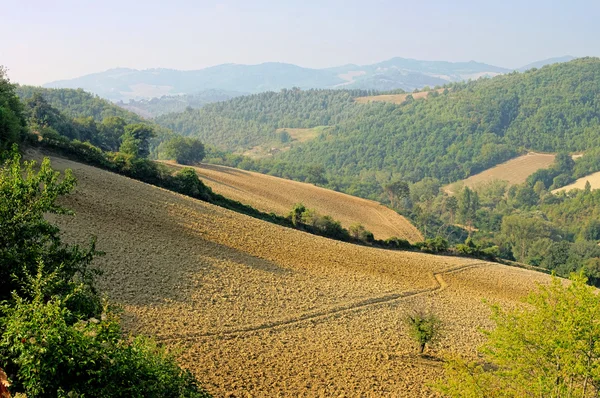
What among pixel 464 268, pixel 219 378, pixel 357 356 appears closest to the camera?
pixel 219 378

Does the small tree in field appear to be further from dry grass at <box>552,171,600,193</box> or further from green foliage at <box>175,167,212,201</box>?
dry grass at <box>552,171,600,193</box>

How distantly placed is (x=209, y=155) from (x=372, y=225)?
109482 millimetres

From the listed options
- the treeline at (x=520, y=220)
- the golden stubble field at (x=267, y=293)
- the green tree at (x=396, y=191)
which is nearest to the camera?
the golden stubble field at (x=267, y=293)

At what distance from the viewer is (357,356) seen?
26438 millimetres

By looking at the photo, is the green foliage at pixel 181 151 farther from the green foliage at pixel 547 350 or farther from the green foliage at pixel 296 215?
the green foliage at pixel 547 350

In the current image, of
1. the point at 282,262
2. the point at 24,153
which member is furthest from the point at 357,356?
the point at 24,153

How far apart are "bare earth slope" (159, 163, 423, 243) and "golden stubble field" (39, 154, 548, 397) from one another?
885 inches

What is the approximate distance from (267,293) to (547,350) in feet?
60.8

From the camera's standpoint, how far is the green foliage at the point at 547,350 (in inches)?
675

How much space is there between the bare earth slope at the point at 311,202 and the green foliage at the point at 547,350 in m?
49.0

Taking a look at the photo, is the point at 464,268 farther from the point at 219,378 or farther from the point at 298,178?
the point at 298,178

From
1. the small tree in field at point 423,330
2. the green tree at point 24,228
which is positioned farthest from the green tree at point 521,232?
the green tree at point 24,228

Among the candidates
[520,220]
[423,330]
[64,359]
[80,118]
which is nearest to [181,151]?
[80,118]

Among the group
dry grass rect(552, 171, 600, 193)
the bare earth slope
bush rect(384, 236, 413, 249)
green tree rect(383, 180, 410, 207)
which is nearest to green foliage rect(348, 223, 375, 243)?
bush rect(384, 236, 413, 249)
